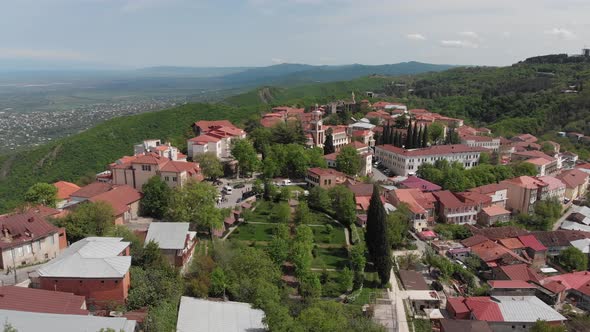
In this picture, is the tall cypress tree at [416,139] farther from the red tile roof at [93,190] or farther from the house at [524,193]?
the red tile roof at [93,190]

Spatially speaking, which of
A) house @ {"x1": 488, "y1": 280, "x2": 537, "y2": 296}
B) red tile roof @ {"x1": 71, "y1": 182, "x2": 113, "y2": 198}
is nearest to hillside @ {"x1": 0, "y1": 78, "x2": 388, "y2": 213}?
red tile roof @ {"x1": 71, "y1": 182, "x2": 113, "y2": 198}

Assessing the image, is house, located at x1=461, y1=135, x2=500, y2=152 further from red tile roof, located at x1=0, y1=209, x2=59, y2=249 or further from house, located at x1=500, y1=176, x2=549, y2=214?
red tile roof, located at x1=0, y1=209, x2=59, y2=249

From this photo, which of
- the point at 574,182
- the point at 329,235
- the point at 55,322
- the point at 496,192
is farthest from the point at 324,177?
the point at 574,182

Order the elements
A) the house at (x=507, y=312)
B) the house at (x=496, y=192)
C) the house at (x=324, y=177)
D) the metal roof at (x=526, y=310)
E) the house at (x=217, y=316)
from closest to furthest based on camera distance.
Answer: the house at (x=217, y=316), the house at (x=507, y=312), the metal roof at (x=526, y=310), the house at (x=324, y=177), the house at (x=496, y=192)

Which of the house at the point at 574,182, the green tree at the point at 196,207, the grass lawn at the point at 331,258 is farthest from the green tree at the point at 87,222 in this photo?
the house at the point at 574,182

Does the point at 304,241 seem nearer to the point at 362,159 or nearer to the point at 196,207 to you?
the point at 196,207

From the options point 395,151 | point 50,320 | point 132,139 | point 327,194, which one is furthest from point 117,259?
point 132,139

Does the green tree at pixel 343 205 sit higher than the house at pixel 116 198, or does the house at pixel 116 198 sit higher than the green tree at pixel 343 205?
the house at pixel 116 198
